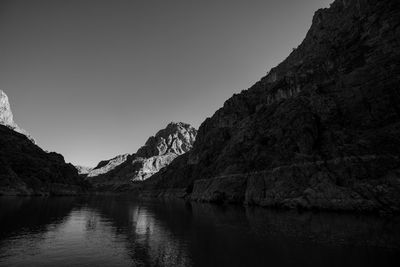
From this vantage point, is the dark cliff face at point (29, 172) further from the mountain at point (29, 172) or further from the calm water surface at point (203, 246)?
the calm water surface at point (203, 246)

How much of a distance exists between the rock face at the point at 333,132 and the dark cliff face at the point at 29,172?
82609 millimetres

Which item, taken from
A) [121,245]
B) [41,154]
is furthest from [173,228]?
[41,154]

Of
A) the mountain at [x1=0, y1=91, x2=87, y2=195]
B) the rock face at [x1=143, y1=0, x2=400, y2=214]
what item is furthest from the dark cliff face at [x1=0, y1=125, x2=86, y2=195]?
the rock face at [x1=143, y1=0, x2=400, y2=214]

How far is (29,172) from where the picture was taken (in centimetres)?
14088

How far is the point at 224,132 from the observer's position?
144m

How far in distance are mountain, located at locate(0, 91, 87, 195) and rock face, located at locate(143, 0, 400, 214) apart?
82.6 meters

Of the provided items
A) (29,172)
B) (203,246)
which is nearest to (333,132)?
(203,246)

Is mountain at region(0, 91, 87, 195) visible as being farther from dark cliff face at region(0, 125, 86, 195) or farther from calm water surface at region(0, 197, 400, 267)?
calm water surface at region(0, 197, 400, 267)

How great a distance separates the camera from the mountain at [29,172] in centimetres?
11769

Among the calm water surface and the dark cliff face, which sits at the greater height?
the dark cliff face

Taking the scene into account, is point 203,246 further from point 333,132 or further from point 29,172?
point 29,172

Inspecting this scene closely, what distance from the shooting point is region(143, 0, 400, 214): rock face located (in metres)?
58.9

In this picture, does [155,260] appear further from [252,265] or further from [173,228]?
[173,228]

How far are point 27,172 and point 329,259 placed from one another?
159 metres
